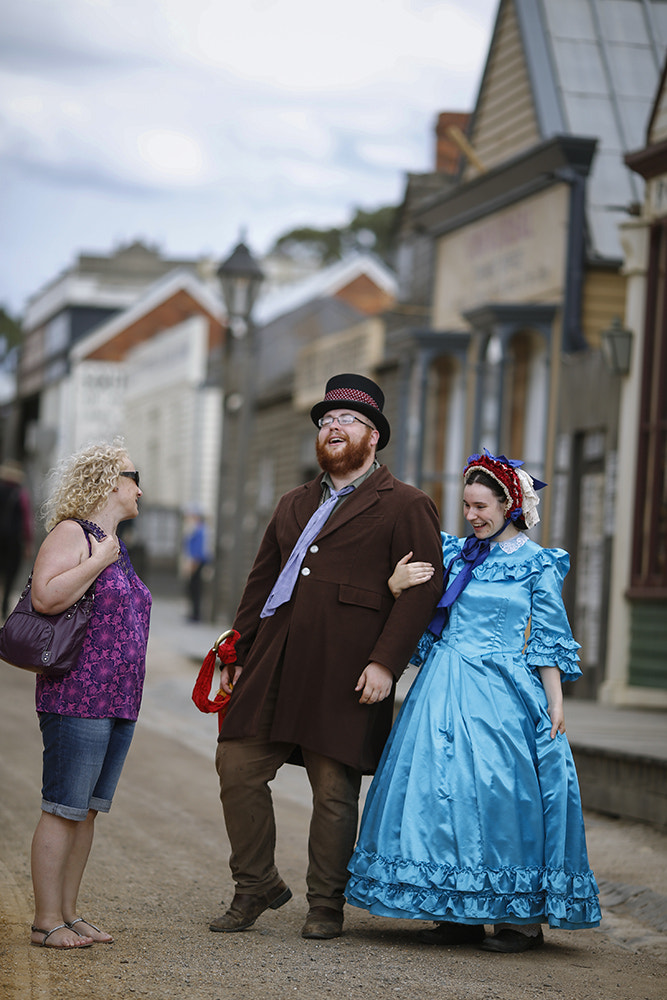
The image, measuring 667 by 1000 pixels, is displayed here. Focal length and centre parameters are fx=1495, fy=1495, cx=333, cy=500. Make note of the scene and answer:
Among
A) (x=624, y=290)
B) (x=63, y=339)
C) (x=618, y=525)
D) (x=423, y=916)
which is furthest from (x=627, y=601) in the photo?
(x=63, y=339)

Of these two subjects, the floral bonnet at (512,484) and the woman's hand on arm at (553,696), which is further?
the floral bonnet at (512,484)

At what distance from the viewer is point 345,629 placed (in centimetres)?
527

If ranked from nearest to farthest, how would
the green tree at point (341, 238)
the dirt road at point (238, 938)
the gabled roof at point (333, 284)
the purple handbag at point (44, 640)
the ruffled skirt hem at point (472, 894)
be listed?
the dirt road at point (238, 938) < the purple handbag at point (44, 640) < the ruffled skirt hem at point (472, 894) < the gabled roof at point (333, 284) < the green tree at point (341, 238)

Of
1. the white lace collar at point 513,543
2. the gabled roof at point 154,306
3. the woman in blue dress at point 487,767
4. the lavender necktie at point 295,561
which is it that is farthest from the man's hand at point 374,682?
the gabled roof at point 154,306

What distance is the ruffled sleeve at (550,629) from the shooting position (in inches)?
210

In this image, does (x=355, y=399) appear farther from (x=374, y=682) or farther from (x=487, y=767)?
(x=487, y=767)

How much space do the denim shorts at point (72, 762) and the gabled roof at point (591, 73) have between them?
11139mm

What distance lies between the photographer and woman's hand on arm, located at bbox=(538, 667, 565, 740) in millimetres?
5254

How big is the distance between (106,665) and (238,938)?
1.06m

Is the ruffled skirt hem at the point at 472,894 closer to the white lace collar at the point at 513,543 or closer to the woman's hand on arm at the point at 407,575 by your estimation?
the woman's hand on arm at the point at 407,575

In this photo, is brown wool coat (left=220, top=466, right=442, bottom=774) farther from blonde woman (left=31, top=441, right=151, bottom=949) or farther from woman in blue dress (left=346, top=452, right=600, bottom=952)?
blonde woman (left=31, top=441, right=151, bottom=949)

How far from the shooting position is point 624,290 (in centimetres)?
1452

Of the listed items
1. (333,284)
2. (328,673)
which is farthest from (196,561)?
(328,673)

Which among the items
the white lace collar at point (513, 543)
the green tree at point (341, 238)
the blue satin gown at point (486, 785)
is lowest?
Result: the blue satin gown at point (486, 785)
